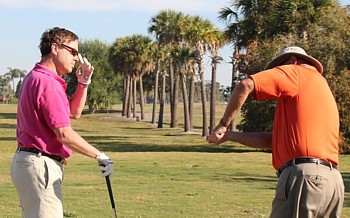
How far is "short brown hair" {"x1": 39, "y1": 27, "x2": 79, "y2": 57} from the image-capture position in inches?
248

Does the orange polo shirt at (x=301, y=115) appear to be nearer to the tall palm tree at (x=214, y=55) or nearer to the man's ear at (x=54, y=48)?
the man's ear at (x=54, y=48)

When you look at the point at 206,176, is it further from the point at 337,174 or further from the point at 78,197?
the point at 337,174

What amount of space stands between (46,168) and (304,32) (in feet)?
95.7

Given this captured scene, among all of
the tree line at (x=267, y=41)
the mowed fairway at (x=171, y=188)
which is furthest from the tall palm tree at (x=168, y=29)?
the mowed fairway at (x=171, y=188)

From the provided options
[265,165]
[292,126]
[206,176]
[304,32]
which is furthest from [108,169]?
[304,32]

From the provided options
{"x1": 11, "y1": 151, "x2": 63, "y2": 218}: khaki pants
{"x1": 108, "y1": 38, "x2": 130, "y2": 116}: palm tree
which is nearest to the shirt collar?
{"x1": 11, "y1": 151, "x2": 63, "y2": 218}: khaki pants

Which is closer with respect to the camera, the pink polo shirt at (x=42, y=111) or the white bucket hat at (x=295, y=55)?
the pink polo shirt at (x=42, y=111)

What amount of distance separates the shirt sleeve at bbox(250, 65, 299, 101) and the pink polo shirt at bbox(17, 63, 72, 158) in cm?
152

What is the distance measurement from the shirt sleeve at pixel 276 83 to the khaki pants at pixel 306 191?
1.93 feet

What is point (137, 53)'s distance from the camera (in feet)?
252

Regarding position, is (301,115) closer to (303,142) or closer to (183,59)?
(303,142)

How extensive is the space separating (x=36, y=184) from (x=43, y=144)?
0.32 meters

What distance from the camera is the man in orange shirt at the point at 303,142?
231 inches

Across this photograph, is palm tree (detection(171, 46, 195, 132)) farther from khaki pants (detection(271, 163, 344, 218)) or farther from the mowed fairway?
khaki pants (detection(271, 163, 344, 218))
